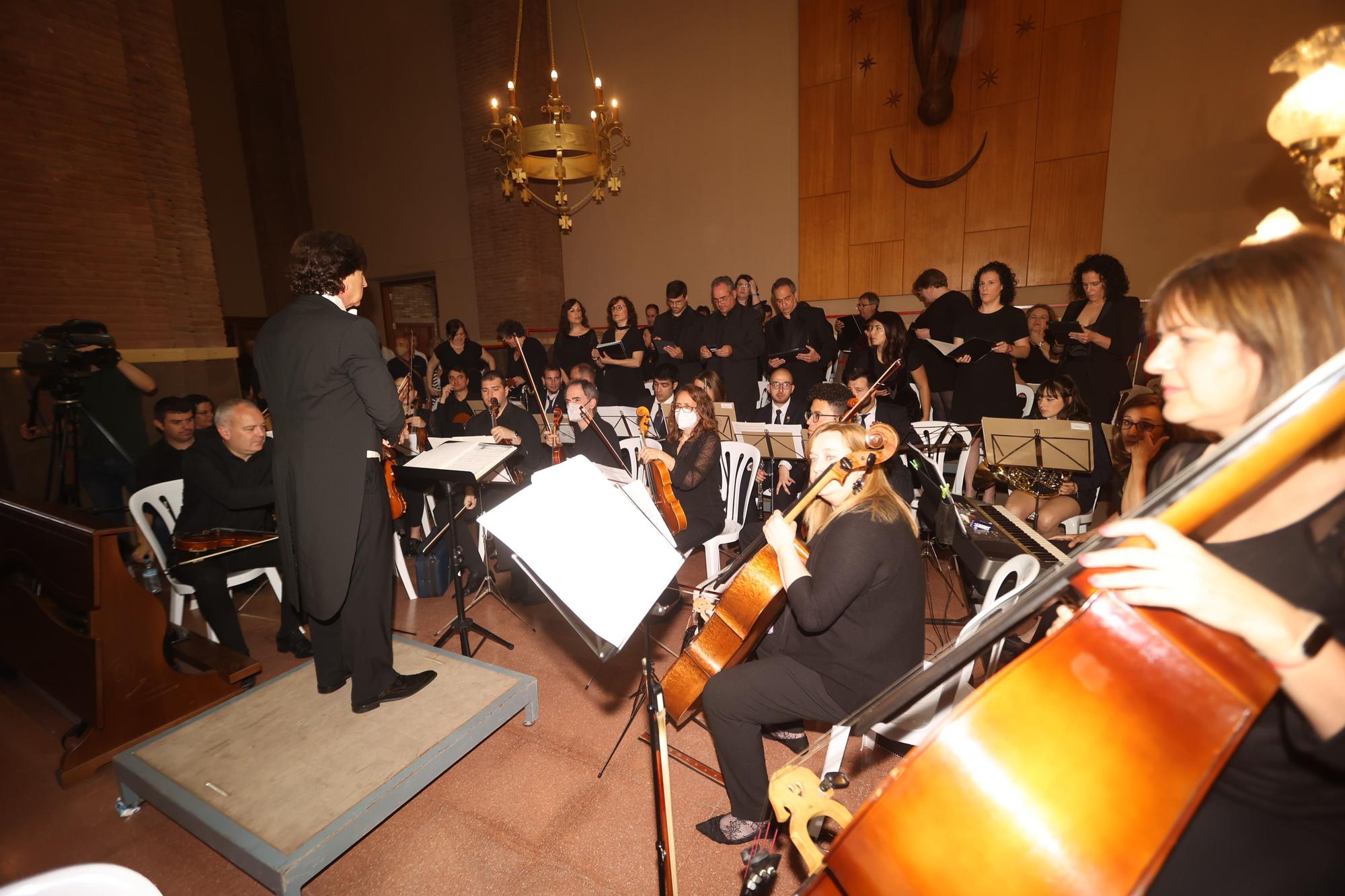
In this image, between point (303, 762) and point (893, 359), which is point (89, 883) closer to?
point (303, 762)

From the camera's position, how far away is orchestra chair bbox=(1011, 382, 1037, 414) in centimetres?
480

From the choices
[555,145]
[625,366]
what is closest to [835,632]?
[555,145]

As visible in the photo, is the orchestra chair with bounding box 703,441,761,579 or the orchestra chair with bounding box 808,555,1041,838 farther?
the orchestra chair with bounding box 703,441,761,579

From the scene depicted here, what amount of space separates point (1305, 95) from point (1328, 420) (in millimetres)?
2720

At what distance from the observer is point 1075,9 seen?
5879 millimetres

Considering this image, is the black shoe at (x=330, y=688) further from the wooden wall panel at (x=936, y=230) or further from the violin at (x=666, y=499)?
the wooden wall panel at (x=936, y=230)

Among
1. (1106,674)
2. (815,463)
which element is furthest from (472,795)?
(1106,674)

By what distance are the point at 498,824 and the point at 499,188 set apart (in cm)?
892

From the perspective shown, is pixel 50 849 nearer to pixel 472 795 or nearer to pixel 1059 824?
pixel 472 795

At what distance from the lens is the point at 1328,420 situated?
579mm

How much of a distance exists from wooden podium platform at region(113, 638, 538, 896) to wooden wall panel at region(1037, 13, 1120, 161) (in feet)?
23.6

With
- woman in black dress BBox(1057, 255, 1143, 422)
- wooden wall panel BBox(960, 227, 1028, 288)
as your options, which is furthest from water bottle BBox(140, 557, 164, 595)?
wooden wall panel BBox(960, 227, 1028, 288)

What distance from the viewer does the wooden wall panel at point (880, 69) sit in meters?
6.65

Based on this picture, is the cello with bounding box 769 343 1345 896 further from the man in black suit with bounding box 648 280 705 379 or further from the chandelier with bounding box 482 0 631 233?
the man in black suit with bounding box 648 280 705 379
